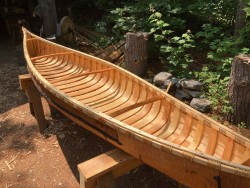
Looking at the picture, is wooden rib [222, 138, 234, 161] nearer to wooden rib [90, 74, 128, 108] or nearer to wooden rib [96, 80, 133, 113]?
wooden rib [96, 80, 133, 113]

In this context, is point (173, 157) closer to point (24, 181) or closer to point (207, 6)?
point (24, 181)

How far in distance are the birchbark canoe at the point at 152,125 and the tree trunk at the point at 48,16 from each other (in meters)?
2.55

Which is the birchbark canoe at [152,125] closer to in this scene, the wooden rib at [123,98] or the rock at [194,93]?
the wooden rib at [123,98]

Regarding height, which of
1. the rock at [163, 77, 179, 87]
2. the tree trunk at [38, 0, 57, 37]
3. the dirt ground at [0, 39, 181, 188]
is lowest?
the dirt ground at [0, 39, 181, 188]

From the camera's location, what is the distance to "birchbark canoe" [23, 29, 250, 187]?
8.09 ft

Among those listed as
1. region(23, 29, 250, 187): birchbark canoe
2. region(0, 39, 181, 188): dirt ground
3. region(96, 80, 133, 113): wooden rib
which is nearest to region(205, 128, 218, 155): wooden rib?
region(23, 29, 250, 187): birchbark canoe

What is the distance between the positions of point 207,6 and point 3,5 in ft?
26.0

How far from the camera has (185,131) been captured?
137 inches

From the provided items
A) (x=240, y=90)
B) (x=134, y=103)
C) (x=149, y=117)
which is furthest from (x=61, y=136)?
(x=240, y=90)

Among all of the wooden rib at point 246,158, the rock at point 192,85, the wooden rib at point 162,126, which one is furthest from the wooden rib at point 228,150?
the rock at point 192,85

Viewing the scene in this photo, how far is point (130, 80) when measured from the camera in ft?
14.8

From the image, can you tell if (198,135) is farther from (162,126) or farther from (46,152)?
(46,152)

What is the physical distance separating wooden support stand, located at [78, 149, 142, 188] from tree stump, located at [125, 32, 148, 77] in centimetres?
381

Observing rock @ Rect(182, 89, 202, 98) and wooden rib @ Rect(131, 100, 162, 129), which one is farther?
rock @ Rect(182, 89, 202, 98)
